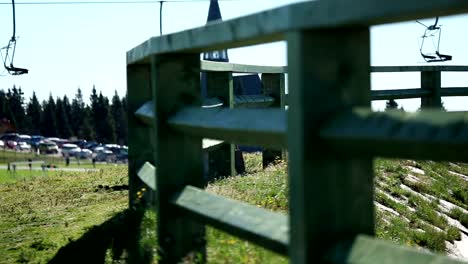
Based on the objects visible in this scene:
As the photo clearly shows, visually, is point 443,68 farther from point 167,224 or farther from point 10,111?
point 10,111

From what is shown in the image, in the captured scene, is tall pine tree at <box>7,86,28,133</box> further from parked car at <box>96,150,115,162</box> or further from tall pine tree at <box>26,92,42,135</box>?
parked car at <box>96,150,115,162</box>

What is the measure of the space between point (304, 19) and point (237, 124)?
77 centimetres

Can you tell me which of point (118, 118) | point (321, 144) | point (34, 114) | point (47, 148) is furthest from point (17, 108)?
point (321, 144)

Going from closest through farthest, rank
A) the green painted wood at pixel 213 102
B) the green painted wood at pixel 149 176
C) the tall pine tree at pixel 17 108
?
the green painted wood at pixel 149 176, the green painted wood at pixel 213 102, the tall pine tree at pixel 17 108

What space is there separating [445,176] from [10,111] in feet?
305

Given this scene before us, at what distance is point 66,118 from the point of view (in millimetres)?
103125

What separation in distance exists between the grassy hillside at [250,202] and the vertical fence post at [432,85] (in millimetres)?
1528

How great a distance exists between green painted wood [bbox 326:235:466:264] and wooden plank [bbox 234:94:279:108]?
6654mm

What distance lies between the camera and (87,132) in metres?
100

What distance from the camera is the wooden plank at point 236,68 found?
20.3 ft

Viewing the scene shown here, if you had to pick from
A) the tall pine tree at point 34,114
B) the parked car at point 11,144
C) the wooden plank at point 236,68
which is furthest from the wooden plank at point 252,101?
the tall pine tree at point 34,114

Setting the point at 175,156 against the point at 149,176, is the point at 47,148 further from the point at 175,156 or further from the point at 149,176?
the point at 175,156

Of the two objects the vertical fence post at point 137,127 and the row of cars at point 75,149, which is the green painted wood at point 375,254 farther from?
the row of cars at point 75,149

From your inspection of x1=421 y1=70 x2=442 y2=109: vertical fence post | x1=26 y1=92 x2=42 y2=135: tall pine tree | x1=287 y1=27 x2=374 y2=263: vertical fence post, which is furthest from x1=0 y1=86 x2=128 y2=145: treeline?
x1=287 y1=27 x2=374 y2=263: vertical fence post
